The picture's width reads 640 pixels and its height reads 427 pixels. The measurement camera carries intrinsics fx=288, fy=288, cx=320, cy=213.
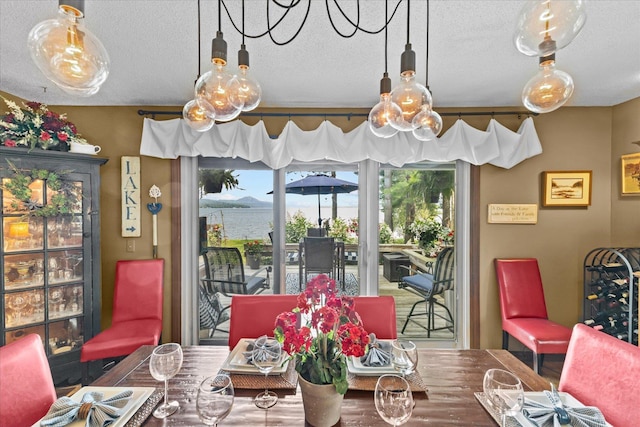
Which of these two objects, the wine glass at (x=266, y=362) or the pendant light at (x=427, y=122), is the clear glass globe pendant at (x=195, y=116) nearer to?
the pendant light at (x=427, y=122)

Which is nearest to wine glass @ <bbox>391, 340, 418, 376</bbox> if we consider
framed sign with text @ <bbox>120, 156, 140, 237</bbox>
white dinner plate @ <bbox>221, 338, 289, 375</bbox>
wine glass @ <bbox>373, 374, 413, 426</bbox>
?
wine glass @ <bbox>373, 374, 413, 426</bbox>

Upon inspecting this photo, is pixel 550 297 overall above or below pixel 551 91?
below

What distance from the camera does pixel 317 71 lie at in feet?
6.89

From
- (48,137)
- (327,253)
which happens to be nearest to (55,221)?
(48,137)

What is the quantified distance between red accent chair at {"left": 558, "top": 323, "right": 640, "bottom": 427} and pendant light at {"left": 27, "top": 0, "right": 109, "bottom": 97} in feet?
6.78

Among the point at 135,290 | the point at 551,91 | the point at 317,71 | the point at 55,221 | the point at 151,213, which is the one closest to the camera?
the point at 551,91

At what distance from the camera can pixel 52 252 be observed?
2.28m

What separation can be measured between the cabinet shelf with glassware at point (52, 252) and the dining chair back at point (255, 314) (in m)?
1.52

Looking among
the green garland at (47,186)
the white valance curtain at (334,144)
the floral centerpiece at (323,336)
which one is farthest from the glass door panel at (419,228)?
the green garland at (47,186)

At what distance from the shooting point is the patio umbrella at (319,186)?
111 inches

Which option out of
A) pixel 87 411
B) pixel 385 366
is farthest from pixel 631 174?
pixel 87 411

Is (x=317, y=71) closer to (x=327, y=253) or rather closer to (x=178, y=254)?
(x=327, y=253)

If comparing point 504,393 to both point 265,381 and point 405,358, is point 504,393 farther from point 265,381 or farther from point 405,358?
point 265,381

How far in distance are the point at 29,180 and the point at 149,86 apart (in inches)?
43.7
